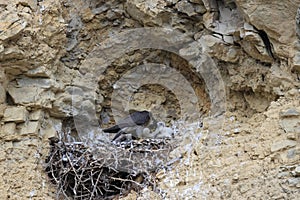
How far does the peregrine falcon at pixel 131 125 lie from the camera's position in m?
6.06

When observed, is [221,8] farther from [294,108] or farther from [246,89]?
[294,108]

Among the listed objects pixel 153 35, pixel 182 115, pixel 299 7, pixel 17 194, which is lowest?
pixel 17 194

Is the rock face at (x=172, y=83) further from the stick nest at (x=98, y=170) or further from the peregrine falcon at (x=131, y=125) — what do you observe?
the peregrine falcon at (x=131, y=125)

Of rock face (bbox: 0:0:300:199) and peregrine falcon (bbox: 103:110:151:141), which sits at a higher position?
rock face (bbox: 0:0:300:199)

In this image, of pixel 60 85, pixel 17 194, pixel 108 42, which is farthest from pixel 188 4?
pixel 17 194

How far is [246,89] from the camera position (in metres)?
5.60

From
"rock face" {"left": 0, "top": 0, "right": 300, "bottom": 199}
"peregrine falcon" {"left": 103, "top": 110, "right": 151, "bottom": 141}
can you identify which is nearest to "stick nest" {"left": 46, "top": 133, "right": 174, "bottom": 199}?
"rock face" {"left": 0, "top": 0, "right": 300, "bottom": 199}

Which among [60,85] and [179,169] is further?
[60,85]

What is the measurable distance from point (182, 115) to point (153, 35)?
0.94 meters

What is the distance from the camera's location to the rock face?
4875 mm

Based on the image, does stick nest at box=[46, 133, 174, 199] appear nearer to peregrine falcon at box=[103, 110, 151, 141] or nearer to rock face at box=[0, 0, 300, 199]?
rock face at box=[0, 0, 300, 199]

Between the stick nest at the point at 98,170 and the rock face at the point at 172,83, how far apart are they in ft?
0.35

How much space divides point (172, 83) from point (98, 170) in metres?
1.36

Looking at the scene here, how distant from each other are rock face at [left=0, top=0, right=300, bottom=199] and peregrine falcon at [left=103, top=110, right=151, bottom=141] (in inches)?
10.4
